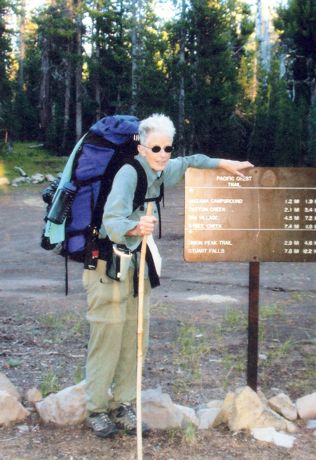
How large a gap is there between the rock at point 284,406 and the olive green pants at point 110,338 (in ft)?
3.23

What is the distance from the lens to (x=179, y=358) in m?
5.48

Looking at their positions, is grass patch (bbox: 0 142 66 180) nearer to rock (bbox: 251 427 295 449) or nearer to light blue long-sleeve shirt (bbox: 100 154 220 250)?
light blue long-sleeve shirt (bbox: 100 154 220 250)

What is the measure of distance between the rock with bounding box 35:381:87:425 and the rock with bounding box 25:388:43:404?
29 centimetres

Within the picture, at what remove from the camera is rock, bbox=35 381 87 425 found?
403 cm

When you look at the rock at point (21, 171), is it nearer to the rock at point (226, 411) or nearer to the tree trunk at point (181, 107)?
the tree trunk at point (181, 107)

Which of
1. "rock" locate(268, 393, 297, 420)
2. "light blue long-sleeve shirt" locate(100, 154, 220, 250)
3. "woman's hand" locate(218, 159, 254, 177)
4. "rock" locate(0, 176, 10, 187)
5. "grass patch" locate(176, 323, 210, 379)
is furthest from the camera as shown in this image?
"rock" locate(0, 176, 10, 187)

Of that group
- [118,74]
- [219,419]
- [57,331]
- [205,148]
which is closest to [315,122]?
[205,148]

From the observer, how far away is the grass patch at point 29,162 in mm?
26594

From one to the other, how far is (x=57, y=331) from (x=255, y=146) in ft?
70.7

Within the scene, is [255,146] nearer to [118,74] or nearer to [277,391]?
[118,74]

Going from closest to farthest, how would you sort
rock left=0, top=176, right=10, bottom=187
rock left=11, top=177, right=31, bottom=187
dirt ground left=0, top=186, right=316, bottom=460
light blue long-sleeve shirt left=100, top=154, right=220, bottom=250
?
light blue long-sleeve shirt left=100, top=154, right=220, bottom=250 < dirt ground left=0, top=186, right=316, bottom=460 < rock left=0, top=176, right=10, bottom=187 < rock left=11, top=177, right=31, bottom=187

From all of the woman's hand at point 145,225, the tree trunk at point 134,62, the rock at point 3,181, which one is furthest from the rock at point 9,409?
the tree trunk at point 134,62

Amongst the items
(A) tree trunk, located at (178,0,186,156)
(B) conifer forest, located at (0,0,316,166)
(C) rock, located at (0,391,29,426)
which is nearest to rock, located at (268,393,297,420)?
(C) rock, located at (0,391,29,426)

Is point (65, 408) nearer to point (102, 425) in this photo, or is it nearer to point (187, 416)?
point (102, 425)
